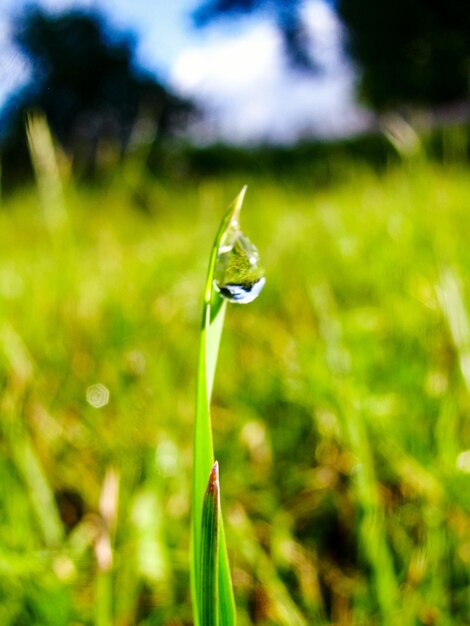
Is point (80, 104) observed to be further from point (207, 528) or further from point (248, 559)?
point (207, 528)

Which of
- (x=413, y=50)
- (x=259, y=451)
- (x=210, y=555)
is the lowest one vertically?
(x=413, y=50)

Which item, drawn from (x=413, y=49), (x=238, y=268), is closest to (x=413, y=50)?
(x=413, y=49)

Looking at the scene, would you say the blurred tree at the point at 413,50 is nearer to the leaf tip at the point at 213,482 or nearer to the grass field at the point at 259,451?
the grass field at the point at 259,451

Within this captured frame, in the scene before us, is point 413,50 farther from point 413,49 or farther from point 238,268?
point 238,268

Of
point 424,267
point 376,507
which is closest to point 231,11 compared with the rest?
point 376,507

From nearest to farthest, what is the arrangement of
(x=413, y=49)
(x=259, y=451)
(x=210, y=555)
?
(x=210, y=555)
(x=259, y=451)
(x=413, y=49)

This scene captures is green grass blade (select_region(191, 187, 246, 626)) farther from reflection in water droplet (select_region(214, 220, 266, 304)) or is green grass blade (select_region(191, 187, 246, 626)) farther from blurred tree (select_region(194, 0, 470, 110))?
blurred tree (select_region(194, 0, 470, 110))
